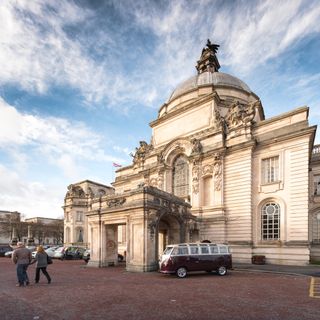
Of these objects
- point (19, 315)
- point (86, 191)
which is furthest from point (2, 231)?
point (19, 315)

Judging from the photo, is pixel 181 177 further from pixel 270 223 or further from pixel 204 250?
pixel 204 250

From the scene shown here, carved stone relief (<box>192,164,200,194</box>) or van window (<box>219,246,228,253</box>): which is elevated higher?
carved stone relief (<box>192,164,200,194</box>)

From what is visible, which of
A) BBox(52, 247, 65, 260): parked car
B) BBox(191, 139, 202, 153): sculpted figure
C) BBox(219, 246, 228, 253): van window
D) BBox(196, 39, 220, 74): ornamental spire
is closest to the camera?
BBox(219, 246, 228, 253): van window

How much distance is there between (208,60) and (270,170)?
1008 inches

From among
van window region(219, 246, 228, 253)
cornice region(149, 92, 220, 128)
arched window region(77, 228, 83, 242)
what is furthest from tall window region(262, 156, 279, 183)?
arched window region(77, 228, 83, 242)

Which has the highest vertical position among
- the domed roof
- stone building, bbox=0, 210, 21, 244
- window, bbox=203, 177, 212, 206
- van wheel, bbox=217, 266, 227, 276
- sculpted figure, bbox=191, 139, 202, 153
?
the domed roof

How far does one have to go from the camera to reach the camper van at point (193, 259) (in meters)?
16.6

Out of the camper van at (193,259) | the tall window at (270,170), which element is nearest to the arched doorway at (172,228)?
the camper van at (193,259)

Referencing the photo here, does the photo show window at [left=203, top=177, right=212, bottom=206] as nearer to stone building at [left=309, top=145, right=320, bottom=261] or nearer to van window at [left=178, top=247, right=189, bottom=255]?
stone building at [left=309, top=145, right=320, bottom=261]

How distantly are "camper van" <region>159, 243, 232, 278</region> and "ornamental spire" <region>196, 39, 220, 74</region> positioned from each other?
3468 centimetres

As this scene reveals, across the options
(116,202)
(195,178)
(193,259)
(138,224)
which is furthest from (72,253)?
(193,259)

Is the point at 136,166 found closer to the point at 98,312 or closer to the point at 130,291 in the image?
the point at 130,291

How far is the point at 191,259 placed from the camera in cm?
1702

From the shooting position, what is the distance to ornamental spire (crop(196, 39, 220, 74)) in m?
46.6
